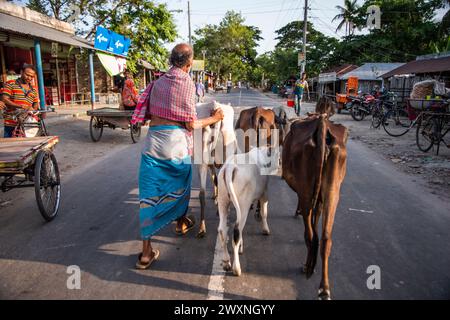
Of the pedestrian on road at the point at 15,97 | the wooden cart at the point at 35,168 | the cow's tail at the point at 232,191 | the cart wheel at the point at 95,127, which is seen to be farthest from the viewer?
the cart wheel at the point at 95,127

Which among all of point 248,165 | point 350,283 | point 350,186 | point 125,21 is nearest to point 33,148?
point 248,165

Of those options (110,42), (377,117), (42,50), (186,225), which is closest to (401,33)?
(377,117)

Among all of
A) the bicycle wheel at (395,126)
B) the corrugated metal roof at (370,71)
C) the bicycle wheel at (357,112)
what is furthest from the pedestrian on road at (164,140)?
the corrugated metal roof at (370,71)

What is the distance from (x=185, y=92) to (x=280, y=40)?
2388 inches

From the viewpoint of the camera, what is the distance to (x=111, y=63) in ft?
50.3

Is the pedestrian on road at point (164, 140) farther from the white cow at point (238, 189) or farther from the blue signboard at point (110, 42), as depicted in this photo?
the blue signboard at point (110, 42)

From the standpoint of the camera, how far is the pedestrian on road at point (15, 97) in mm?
5844

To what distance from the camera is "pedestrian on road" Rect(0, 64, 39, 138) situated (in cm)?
584

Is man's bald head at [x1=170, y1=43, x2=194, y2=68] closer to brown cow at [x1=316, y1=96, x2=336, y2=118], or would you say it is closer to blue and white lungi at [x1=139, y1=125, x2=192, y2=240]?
blue and white lungi at [x1=139, y1=125, x2=192, y2=240]

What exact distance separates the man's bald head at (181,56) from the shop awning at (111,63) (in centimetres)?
1247

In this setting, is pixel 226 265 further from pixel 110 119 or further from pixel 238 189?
pixel 110 119

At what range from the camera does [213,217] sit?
15.3 ft

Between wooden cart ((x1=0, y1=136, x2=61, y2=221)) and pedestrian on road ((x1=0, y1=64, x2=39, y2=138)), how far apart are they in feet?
3.92

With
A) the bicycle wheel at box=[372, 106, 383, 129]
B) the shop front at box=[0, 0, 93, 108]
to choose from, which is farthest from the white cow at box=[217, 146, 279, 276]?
the bicycle wheel at box=[372, 106, 383, 129]
